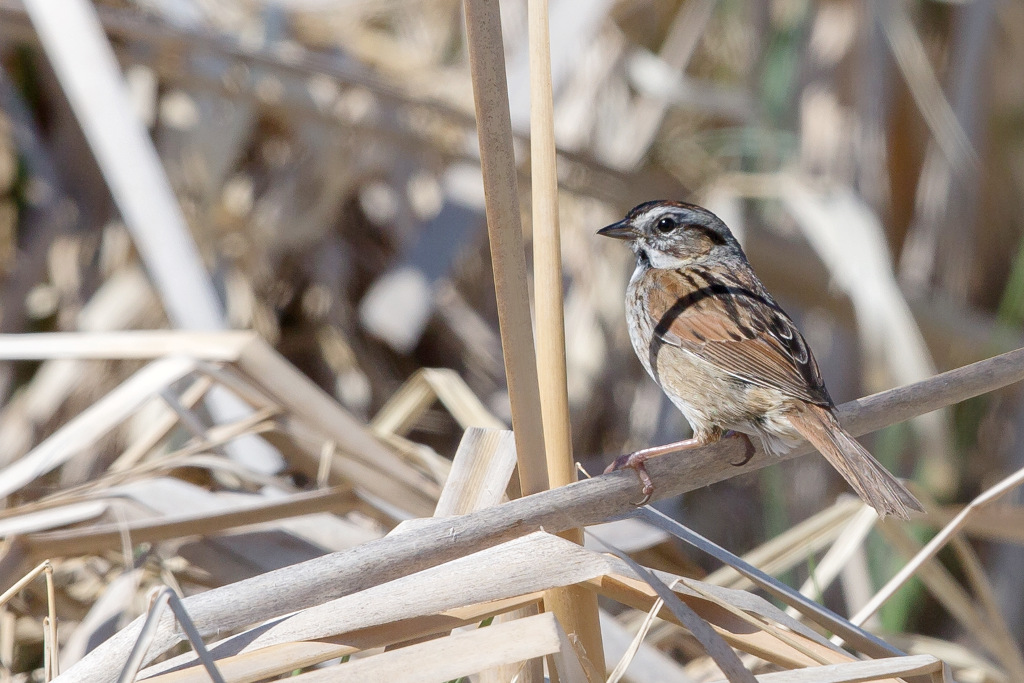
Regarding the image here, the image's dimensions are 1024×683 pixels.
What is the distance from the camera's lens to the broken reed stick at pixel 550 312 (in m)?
1.09

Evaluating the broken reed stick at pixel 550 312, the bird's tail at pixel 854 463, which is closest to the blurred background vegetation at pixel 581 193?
the bird's tail at pixel 854 463

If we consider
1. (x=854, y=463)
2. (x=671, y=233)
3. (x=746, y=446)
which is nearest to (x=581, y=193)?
(x=671, y=233)

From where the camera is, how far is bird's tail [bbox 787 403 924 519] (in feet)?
4.98

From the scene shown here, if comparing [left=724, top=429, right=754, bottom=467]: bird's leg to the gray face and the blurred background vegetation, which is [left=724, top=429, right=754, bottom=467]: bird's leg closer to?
the gray face

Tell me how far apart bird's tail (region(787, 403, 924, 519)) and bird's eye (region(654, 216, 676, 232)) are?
66 centimetres

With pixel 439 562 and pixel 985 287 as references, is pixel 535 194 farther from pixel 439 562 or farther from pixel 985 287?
pixel 985 287

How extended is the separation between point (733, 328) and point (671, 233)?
0.36m

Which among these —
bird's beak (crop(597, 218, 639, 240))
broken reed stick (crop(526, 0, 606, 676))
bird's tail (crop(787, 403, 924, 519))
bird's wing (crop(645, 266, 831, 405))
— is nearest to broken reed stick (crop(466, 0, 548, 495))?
broken reed stick (crop(526, 0, 606, 676))

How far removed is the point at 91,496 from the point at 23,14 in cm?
175

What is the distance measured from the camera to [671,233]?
2277mm

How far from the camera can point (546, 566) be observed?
1.13 metres

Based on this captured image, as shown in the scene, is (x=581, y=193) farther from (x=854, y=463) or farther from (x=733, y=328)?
(x=854, y=463)

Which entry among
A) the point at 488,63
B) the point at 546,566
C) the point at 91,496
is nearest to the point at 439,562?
the point at 546,566

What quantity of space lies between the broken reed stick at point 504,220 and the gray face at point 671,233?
113 centimetres
